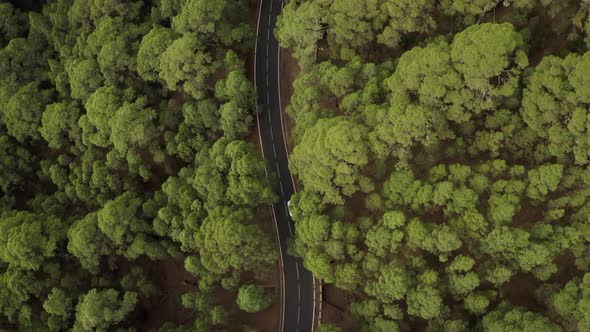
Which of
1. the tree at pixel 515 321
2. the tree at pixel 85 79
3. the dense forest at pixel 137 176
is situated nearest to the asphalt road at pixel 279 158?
the dense forest at pixel 137 176

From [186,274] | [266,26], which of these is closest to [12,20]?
[266,26]

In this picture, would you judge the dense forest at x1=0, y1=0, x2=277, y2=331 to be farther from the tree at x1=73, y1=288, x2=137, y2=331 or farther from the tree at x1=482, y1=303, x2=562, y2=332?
the tree at x1=482, y1=303, x2=562, y2=332

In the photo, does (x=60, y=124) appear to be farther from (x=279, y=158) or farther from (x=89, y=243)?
(x=279, y=158)

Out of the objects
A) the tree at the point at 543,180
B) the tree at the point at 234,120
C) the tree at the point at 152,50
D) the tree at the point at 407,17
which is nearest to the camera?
the tree at the point at 543,180

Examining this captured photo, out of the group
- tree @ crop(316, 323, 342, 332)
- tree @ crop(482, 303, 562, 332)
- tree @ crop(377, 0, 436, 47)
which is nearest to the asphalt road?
tree @ crop(316, 323, 342, 332)

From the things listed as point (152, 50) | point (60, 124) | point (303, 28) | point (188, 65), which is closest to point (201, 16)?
point (188, 65)

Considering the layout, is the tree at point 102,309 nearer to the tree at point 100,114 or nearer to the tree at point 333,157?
A: the tree at point 100,114
